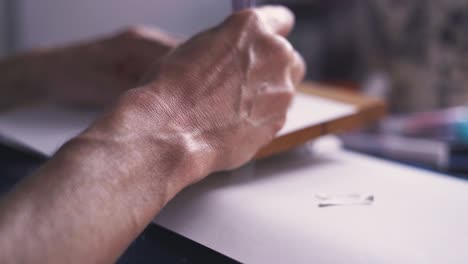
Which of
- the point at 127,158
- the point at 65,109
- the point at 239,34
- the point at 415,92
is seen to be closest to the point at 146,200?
the point at 127,158

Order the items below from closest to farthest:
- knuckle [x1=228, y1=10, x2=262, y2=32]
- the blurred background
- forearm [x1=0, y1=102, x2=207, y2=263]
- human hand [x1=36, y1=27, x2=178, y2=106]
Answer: forearm [x1=0, y1=102, x2=207, y2=263] → knuckle [x1=228, y1=10, x2=262, y2=32] → human hand [x1=36, y1=27, x2=178, y2=106] → the blurred background

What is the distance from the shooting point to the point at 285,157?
1.43ft

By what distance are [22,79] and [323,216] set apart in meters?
0.42

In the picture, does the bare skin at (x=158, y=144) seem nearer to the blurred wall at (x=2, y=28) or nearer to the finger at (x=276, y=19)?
the finger at (x=276, y=19)

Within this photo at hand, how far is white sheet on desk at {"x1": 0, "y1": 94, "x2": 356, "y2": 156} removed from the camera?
414 mm

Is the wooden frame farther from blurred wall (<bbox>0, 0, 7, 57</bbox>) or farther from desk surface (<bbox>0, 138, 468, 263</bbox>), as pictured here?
blurred wall (<bbox>0, 0, 7, 57</bbox>)

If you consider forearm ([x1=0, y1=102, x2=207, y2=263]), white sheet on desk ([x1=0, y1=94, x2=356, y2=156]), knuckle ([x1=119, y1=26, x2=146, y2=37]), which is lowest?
white sheet on desk ([x1=0, y1=94, x2=356, y2=156])

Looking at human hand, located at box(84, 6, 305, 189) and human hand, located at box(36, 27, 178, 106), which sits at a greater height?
human hand, located at box(84, 6, 305, 189)

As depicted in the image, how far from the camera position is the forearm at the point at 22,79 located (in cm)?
57

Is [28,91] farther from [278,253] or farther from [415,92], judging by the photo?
[415,92]

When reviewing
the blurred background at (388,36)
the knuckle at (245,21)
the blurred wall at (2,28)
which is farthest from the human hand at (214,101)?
the blurred wall at (2,28)

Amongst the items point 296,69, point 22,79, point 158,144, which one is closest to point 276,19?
point 296,69

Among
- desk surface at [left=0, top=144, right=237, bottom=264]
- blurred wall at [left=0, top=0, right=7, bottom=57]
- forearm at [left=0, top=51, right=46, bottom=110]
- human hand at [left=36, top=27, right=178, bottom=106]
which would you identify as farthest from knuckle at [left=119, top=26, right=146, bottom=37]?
blurred wall at [left=0, top=0, right=7, bottom=57]

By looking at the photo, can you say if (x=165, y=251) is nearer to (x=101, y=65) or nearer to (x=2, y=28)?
(x=101, y=65)
